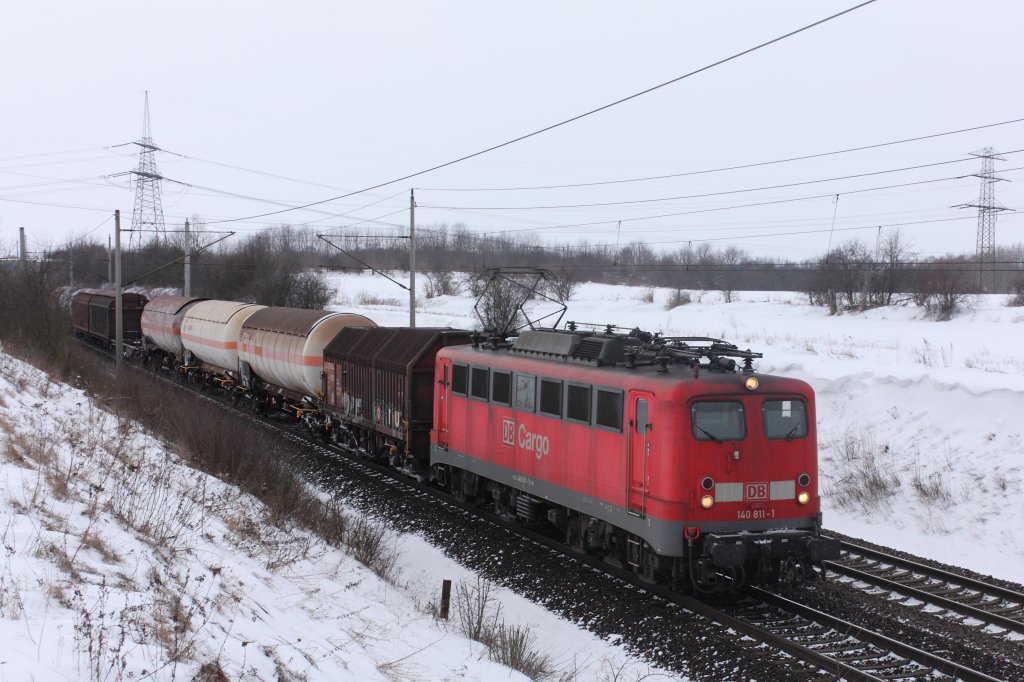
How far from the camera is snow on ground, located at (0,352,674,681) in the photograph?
Result: 6559 millimetres

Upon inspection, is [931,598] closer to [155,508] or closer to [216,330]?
[155,508]

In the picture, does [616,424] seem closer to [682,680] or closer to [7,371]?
[682,680]

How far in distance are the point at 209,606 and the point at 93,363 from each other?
22499mm

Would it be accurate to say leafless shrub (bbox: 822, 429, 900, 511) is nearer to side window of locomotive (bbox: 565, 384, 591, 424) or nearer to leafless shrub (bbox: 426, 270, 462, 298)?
side window of locomotive (bbox: 565, 384, 591, 424)

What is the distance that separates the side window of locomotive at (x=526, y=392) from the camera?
1370 centimetres

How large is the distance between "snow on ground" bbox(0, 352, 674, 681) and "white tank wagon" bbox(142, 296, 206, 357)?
21073 millimetres

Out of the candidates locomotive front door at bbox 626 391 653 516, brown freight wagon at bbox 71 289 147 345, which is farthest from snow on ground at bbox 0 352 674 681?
brown freight wagon at bbox 71 289 147 345

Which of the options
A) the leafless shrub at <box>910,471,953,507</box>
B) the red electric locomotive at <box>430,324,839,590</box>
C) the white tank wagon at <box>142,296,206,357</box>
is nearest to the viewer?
the red electric locomotive at <box>430,324,839,590</box>

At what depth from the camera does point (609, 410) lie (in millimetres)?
11828

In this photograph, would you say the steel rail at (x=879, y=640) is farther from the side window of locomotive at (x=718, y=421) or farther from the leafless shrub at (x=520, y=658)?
the leafless shrub at (x=520, y=658)

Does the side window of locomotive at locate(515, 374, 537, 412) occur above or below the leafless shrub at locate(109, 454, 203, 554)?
above

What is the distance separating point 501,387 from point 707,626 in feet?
18.2

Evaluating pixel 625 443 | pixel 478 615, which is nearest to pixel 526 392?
pixel 625 443

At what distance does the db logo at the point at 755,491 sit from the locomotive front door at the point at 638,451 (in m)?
1.21
